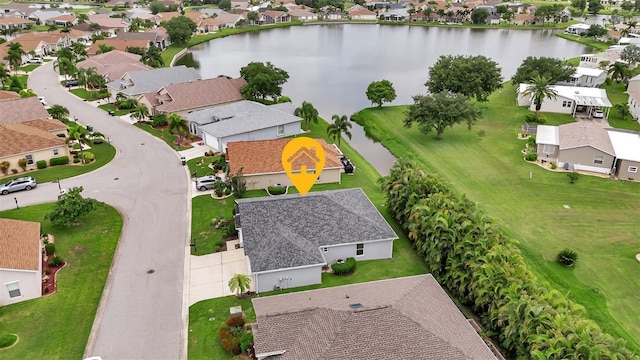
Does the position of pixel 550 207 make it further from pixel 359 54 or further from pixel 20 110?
pixel 359 54

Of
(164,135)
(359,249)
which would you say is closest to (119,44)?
(164,135)

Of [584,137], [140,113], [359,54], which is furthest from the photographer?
[359,54]

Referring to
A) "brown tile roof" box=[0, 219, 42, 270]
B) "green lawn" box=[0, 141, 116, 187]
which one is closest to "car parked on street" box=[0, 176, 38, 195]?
"green lawn" box=[0, 141, 116, 187]

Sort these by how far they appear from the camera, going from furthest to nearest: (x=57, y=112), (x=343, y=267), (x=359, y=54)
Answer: (x=359, y=54) < (x=57, y=112) < (x=343, y=267)

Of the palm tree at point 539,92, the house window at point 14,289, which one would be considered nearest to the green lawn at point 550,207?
the palm tree at point 539,92

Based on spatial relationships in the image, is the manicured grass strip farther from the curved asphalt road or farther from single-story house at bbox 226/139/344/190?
single-story house at bbox 226/139/344/190
